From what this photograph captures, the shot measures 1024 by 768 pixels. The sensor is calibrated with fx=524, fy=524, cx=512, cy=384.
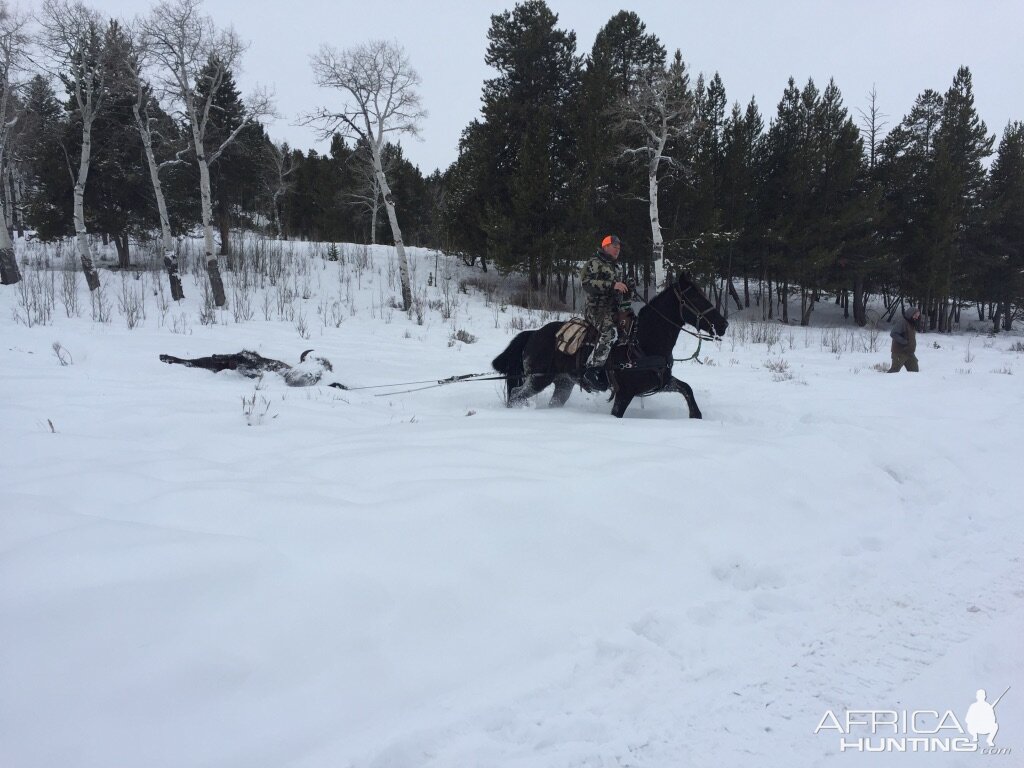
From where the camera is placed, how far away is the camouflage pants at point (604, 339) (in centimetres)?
Result: 604

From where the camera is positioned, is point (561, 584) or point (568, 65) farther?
point (568, 65)

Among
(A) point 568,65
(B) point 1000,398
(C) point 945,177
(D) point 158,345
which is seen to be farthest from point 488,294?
(C) point 945,177

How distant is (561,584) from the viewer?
260cm

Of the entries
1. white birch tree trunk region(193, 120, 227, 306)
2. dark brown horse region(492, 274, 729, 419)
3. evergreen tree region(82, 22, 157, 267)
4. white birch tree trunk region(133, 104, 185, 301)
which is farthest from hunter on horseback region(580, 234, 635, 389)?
evergreen tree region(82, 22, 157, 267)

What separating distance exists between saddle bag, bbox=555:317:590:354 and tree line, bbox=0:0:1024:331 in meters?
10.7

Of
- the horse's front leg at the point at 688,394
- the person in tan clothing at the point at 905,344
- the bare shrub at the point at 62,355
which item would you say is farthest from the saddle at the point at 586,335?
the person in tan clothing at the point at 905,344

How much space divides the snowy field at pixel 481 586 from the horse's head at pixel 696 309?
1.42 meters

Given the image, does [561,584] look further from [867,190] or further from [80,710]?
[867,190]

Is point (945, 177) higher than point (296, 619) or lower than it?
higher

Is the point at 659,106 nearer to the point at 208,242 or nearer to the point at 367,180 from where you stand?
the point at 208,242

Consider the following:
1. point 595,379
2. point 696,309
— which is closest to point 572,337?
point 595,379

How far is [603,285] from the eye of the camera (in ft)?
19.4

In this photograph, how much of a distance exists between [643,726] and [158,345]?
793 centimetres

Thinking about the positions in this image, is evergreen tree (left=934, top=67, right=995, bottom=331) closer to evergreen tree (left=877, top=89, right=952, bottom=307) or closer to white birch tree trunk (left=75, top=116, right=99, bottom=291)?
evergreen tree (left=877, top=89, right=952, bottom=307)
